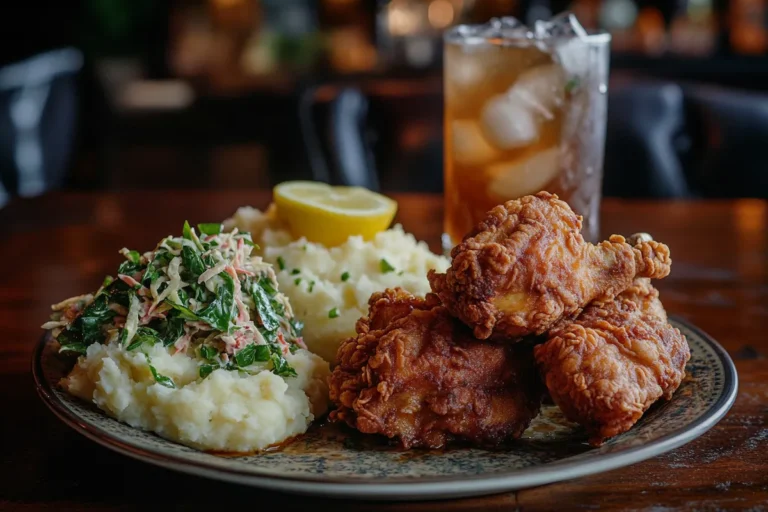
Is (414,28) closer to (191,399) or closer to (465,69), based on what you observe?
(465,69)

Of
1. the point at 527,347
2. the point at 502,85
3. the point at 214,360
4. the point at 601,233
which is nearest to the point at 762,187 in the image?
the point at 601,233

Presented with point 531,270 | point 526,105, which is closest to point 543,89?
point 526,105

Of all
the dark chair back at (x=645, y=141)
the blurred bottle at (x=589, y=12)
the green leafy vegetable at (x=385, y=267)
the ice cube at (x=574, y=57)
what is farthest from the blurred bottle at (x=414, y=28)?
the green leafy vegetable at (x=385, y=267)

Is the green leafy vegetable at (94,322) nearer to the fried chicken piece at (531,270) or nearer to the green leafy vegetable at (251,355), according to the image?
the green leafy vegetable at (251,355)

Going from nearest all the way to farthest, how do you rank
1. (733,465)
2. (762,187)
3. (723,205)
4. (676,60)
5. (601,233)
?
(733,465)
(601,233)
(723,205)
(762,187)
(676,60)

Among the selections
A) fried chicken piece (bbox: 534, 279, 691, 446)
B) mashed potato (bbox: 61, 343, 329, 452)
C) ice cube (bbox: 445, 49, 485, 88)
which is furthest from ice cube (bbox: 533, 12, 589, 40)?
mashed potato (bbox: 61, 343, 329, 452)

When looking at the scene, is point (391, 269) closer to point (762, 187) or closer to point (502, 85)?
point (502, 85)

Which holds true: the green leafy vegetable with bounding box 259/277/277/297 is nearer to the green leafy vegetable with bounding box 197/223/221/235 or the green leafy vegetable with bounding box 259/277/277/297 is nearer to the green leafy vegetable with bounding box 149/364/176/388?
the green leafy vegetable with bounding box 197/223/221/235
